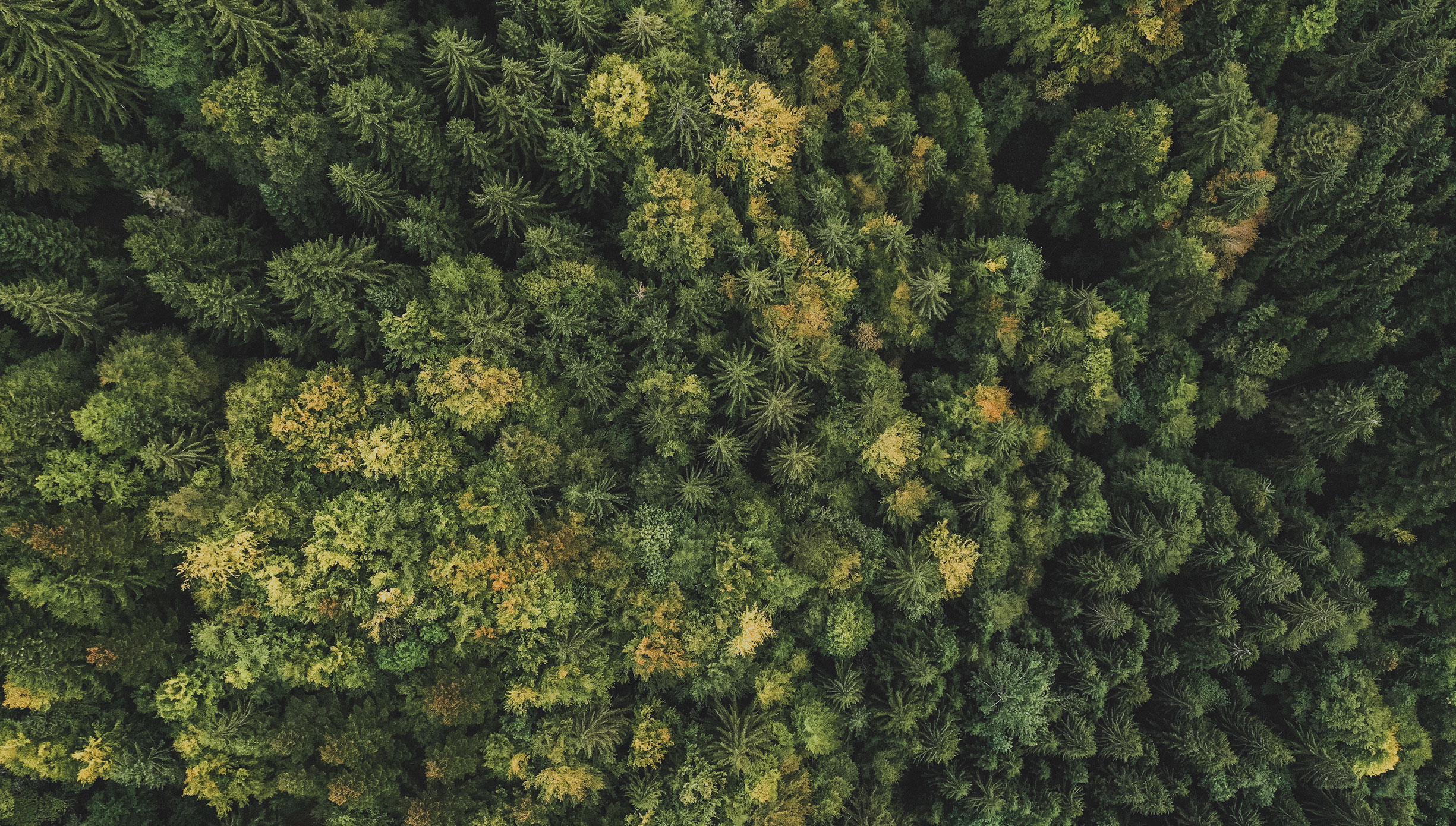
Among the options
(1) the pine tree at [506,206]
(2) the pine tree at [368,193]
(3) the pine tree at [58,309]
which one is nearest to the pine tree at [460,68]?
(1) the pine tree at [506,206]

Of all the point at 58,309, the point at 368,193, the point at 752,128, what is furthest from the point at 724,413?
the point at 58,309

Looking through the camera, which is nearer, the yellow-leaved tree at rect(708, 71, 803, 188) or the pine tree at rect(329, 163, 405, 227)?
the pine tree at rect(329, 163, 405, 227)

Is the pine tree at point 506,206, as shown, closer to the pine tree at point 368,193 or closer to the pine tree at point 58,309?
the pine tree at point 368,193

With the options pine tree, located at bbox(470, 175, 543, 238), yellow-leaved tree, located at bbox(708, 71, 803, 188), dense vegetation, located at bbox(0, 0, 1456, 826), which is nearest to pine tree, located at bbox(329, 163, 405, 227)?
dense vegetation, located at bbox(0, 0, 1456, 826)

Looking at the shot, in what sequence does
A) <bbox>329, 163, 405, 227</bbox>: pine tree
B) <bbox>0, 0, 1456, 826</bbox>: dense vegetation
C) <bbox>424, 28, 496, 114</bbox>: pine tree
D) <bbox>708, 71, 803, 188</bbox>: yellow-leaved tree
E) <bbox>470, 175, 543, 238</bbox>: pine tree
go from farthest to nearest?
<bbox>708, 71, 803, 188</bbox>: yellow-leaved tree → <bbox>470, 175, 543, 238</bbox>: pine tree → <bbox>424, 28, 496, 114</bbox>: pine tree → <bbox>329, 163, 405, 227</bbox>: pine tree → <bbox>0, 0, 1456, 826</bbox>: dense vegetation

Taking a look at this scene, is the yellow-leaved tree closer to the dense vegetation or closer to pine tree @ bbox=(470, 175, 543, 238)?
the dense vegetation

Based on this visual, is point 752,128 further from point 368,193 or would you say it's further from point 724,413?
point 368,193

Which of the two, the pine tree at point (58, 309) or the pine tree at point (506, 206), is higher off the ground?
the pine tree at point (506, 206)

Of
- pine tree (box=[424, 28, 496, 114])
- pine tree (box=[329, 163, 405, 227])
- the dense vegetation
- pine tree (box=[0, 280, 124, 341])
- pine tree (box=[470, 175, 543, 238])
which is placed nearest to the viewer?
pine tree (box=[0, 280, 124, 341])

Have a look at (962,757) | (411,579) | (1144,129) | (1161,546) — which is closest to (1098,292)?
(1144,129)
